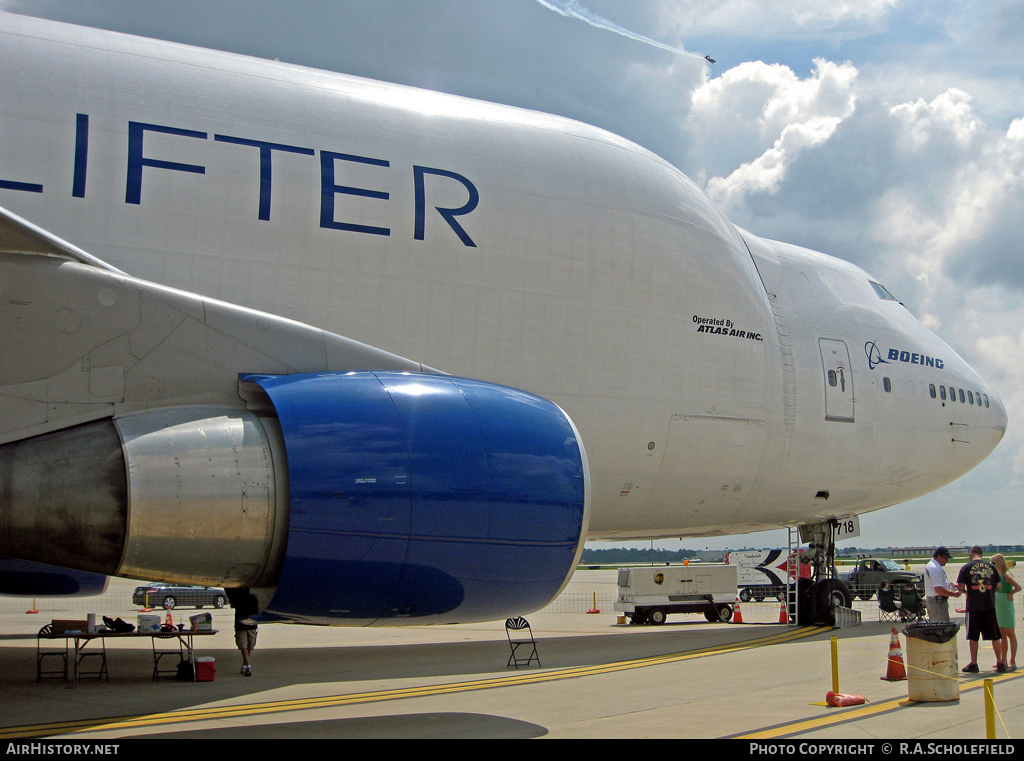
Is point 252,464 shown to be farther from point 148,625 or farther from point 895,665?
point 895,665

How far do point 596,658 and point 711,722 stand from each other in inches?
221

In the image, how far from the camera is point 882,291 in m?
16.4

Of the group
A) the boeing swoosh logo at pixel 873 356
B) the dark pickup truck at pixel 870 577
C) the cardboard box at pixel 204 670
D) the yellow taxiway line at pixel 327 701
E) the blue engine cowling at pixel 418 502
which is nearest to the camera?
the blue engine cowling at pixel 418 502

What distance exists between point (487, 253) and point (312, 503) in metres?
4.36

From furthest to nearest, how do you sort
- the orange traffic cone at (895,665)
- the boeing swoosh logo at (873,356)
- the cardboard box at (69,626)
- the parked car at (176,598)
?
1. the parked car at (176,598)
2. the boeing swoosh logo at (873,356)
3. the cardboard box at (69,626)
4. the orange traffic cone at (895,665)

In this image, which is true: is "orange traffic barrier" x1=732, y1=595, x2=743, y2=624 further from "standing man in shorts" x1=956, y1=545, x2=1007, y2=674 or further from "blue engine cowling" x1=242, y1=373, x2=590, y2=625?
"blue engine cowling" x1=242, y1=373, x2=590, y2=625

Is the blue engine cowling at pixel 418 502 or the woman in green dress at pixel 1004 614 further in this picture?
the woman in green dress at pixel 1004 614

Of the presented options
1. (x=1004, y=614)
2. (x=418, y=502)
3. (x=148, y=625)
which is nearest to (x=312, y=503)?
(x=418, y=502)

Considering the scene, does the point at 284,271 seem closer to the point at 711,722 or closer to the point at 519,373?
the point at 519,373

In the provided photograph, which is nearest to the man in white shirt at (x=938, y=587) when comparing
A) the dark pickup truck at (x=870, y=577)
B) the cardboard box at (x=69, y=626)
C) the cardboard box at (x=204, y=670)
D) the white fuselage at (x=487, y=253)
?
the white fuselage at (x=487, y=253)

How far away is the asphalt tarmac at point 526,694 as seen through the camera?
25.4 ft

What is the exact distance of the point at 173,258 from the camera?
859 centimetres

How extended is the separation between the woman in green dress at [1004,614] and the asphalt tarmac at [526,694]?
29 centimetres

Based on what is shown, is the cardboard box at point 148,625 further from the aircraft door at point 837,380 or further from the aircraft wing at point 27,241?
the aircraft door at point 837,380
